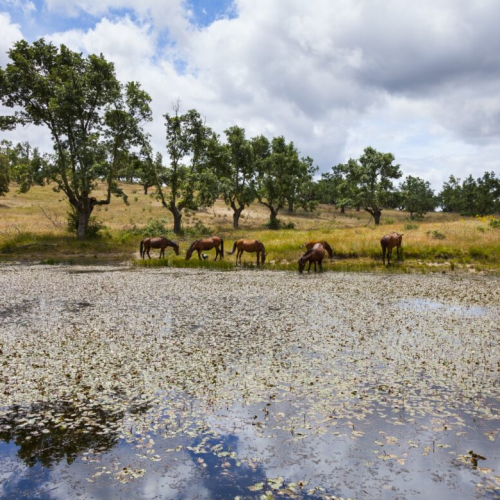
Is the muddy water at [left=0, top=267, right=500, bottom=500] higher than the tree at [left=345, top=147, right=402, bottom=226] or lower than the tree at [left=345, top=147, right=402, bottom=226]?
lower

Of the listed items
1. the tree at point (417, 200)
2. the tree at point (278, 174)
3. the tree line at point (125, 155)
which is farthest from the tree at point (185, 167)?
the tree at point (417, 200)

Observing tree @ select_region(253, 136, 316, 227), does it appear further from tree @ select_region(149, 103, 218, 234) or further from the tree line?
tree @ select_region(149, 103, 218, 234)

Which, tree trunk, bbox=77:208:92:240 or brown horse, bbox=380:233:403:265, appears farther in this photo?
tree trunk, bbox=77:208:92:240

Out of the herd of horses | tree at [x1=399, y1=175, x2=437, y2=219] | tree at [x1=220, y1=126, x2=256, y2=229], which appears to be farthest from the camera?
tree at [x1=399, y1=175, x2=437, y2=219]

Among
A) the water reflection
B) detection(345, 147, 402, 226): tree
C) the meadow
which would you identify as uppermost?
detection(345, 147, 402, 226): tree

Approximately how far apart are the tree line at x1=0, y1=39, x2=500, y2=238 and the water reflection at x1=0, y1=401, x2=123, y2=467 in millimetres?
31460

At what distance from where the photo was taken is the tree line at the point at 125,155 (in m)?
35.9

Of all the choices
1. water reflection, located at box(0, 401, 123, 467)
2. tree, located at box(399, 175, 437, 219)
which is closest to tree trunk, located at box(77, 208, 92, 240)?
water reflection, located at box(0, 401, 123, 467)

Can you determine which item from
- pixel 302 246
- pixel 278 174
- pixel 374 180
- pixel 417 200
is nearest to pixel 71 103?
pixel 302 246

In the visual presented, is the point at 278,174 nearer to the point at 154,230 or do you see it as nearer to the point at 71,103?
the point at 154,230

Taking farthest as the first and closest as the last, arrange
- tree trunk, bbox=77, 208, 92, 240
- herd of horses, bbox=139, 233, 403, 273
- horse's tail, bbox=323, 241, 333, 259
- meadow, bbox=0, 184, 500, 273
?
tree trunk, bbox=77, 208, 92, 240 → horse's tail, bbox=323, 241, 333, 259 → meadow, bbox=0, 184, 500, 273 → herd of horses, bbox=139, 233, 403, 273

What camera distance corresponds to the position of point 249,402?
6926mm

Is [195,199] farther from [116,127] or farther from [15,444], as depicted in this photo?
[15,444]

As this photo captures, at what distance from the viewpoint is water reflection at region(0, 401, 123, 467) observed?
543 centimetres
